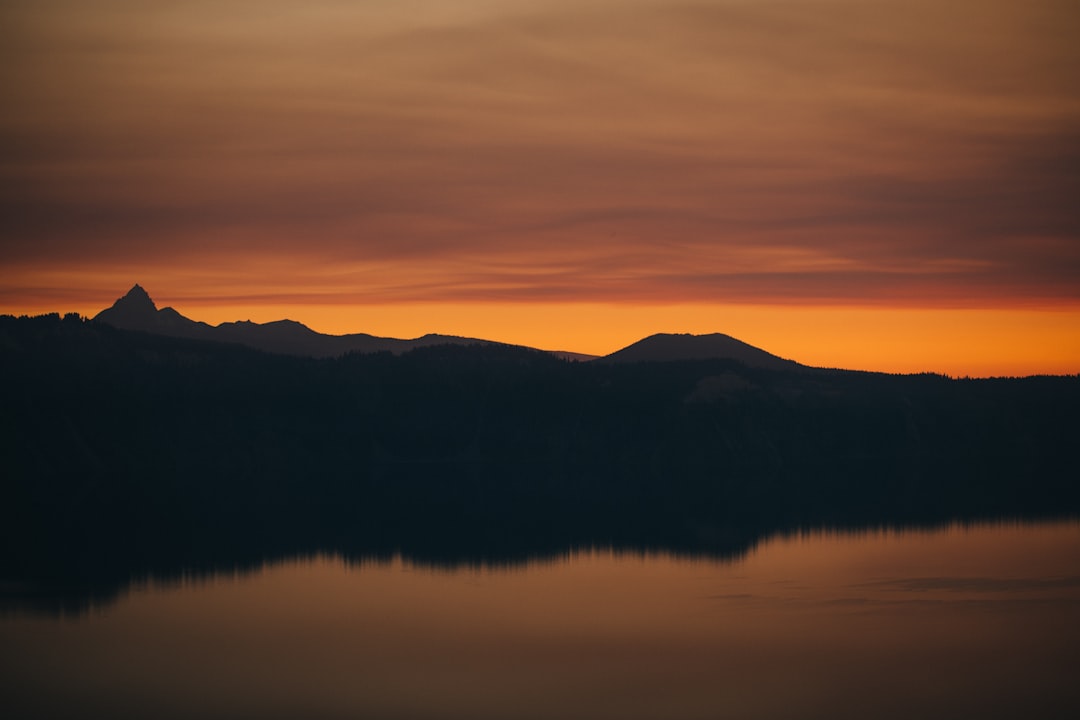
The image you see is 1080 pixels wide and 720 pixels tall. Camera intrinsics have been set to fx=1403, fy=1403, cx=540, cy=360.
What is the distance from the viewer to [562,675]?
45500mm

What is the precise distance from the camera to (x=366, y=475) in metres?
157

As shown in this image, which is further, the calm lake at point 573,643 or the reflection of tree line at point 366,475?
the reflection of tree line at point 366,475

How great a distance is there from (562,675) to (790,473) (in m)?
121

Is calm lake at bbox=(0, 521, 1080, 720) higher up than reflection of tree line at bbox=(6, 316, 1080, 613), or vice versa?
reflection of tree line at bbox=(6, 316, 1080, 613)

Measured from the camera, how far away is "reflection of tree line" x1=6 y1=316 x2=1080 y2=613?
8612 centimetres

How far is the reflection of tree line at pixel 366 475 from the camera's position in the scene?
86125 millimetres

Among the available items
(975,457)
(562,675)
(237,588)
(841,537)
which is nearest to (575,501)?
(841,537)

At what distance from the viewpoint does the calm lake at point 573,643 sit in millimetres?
42000

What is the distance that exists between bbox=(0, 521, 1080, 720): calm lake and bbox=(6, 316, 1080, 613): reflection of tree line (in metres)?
9.32

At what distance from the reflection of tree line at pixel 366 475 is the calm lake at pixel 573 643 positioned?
932 cm

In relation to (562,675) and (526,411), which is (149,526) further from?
(526,411)

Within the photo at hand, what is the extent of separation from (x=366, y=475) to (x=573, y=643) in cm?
10756

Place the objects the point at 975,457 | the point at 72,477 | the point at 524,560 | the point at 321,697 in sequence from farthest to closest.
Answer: the point at 975,457 → the point at 72,477 → the point at 524,560 → the point at 321,697

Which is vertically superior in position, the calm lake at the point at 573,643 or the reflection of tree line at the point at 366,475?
the reflection of tree line at the point at 366,475
